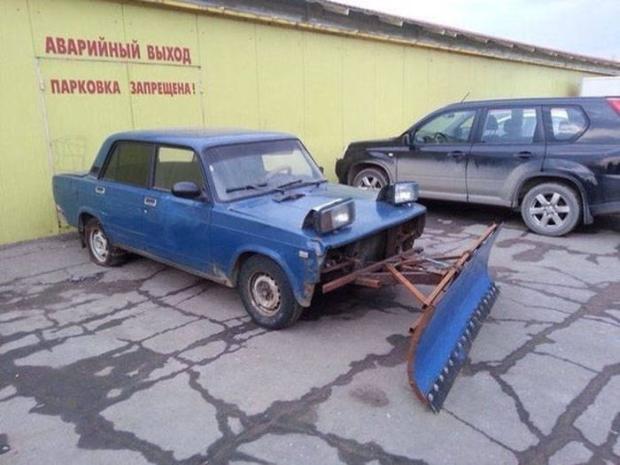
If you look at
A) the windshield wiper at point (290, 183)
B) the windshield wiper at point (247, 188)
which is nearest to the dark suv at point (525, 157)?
the windshield wiper at point (290, 183)

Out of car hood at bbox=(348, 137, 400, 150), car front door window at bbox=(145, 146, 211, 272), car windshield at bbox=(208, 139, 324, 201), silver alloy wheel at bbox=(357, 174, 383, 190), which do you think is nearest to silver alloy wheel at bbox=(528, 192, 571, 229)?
car hood at bbox=(348, 137, 400, 150)

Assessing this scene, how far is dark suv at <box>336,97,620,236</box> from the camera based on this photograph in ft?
21.5

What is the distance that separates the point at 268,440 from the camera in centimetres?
286

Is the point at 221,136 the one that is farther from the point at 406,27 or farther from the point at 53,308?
the point at 406,27

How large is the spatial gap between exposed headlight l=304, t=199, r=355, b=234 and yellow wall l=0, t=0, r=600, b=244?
16.1 feet

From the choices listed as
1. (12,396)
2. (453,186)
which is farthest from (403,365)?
(453,186)

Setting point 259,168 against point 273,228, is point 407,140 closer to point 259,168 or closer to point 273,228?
point 259,168

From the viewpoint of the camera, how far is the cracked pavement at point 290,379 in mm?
2803

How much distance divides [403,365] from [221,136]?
2.70 m

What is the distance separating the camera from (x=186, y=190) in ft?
14.2

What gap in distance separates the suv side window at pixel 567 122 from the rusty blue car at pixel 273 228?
3244mm

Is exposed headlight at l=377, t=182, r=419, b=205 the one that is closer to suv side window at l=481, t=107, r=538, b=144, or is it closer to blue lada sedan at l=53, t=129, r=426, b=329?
blue lada sedan at l=53, t=129, r=426, b=329

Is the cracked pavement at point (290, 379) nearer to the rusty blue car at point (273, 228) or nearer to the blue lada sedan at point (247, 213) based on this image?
the rusty blue car at point (273, 228)

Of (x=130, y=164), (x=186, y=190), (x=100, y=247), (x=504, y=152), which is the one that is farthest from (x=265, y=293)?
(x=504, y=152)
